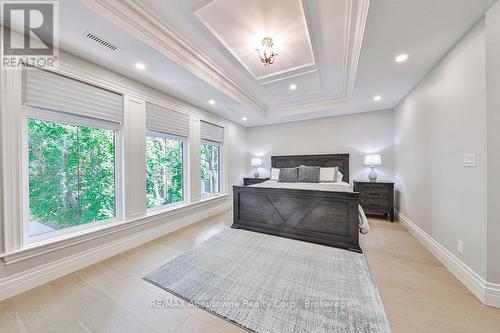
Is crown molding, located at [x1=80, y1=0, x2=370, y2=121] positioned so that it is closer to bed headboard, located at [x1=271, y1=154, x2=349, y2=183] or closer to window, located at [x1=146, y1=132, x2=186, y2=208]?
window, located at [x1=146, y1=132, x2=186, y2=208]

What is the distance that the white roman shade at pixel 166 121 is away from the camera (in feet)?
9.55

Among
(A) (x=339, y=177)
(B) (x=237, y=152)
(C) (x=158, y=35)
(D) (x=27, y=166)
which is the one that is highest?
(C) (x=158, y=35)

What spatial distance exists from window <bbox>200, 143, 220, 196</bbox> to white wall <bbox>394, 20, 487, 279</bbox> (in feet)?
12.9

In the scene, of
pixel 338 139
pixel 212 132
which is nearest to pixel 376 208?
pixel 338 139

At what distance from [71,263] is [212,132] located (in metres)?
3.17

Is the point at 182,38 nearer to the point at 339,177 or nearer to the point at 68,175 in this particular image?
the point at 68,175

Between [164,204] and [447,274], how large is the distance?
394cm

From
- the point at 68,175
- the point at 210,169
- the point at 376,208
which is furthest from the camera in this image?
the point at 210,169

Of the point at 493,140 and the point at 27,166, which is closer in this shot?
the point at 493,140

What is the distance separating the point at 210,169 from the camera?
448cm

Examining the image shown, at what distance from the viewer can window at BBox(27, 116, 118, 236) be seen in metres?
1.90

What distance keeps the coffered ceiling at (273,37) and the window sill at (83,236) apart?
2.07m

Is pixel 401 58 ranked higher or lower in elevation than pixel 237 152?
higher

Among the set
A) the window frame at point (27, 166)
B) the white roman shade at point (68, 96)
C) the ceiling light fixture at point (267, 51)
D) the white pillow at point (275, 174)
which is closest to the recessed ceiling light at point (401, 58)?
the ceiling light fixture at point (267, 51)
